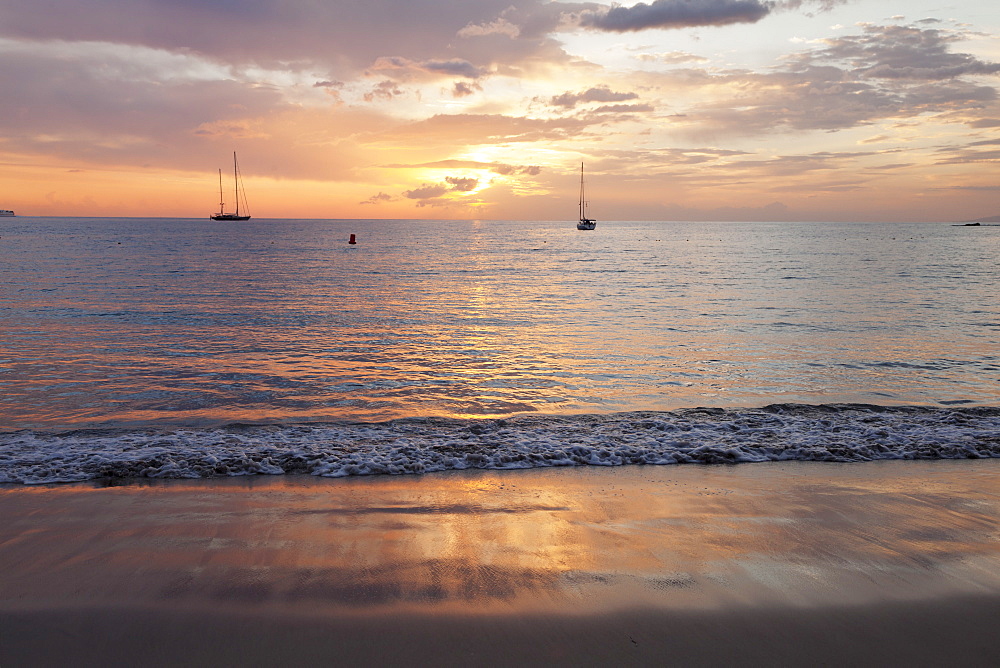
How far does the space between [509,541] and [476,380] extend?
27.2 feet

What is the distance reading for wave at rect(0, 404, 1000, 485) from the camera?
8289mm

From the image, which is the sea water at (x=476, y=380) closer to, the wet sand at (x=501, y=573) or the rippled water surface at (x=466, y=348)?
the rippled water surface at (x=466, y=348)

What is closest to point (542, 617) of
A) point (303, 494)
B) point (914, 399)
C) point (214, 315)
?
point (303, 494)

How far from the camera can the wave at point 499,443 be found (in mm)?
8289

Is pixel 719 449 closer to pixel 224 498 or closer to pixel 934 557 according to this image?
pixel 934 557

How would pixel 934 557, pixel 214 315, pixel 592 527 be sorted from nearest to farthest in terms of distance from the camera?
pixel 934 557
pixel 592 527
pixel 214 315

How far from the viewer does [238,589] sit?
16.3 ft

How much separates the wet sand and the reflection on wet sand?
0.09ft

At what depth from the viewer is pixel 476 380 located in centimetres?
1411

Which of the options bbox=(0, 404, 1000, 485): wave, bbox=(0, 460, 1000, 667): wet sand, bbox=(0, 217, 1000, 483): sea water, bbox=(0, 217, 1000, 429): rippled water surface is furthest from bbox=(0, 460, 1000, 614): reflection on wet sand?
bbox=(0, 217, 1000, 429): rippled water surface

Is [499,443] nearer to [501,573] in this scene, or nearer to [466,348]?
[501,573]

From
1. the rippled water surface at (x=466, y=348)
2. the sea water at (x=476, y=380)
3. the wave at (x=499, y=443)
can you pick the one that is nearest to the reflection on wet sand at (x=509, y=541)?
the wave at (x=499, y=443)

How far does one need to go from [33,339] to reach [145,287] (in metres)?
16.3

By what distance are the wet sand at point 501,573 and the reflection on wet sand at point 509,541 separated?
0.03m
